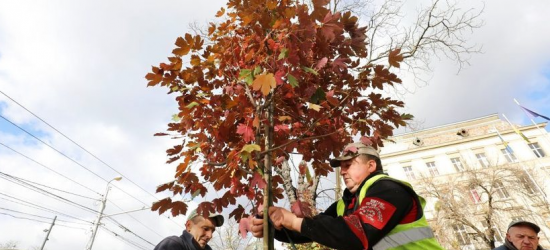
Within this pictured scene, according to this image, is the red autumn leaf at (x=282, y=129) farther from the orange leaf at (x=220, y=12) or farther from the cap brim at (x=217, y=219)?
the cap brim at (x=217, y=219)

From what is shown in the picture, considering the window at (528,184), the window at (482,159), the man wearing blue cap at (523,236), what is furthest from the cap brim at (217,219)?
the window at (482,159)

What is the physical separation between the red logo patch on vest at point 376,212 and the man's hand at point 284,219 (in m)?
0.36

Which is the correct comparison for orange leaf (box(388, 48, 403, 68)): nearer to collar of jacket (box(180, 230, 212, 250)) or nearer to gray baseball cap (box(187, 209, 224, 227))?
gray baseball cap (box(187, 209, 224, 227))

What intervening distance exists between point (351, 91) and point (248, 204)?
1.17m

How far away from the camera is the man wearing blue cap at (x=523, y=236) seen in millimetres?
3552

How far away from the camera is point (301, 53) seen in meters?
1.61

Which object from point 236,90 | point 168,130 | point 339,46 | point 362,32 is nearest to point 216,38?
point 236,90

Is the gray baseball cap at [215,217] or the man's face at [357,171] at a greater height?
the gray baseball cap at [215,217]

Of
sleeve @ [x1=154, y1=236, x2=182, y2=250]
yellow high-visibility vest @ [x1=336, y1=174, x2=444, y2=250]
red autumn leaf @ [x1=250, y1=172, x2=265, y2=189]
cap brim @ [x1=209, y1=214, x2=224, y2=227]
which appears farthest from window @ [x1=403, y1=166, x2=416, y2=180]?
red autumn leaf @ [x1=250, y1=172, x2=265, y2=189]

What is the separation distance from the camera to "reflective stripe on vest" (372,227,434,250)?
4.62 ft

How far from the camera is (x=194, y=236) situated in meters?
3.69

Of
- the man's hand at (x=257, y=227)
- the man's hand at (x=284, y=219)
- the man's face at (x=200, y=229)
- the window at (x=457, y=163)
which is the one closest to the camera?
the man's hand at (x=284, y=219)

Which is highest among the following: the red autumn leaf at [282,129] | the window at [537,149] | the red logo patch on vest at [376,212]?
the window at [537,149]

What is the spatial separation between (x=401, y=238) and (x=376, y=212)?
0.75ft
